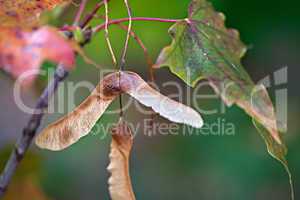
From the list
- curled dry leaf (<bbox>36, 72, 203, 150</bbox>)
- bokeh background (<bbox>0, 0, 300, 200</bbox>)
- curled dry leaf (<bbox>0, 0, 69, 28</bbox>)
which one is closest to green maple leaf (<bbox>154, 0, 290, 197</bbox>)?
curled dry leaf (<bbox>36, 72, 203, 150</bbox>)

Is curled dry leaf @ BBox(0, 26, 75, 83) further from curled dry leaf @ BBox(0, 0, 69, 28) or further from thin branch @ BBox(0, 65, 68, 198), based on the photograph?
thin branch @ BBox(0, 65, 68, 198)

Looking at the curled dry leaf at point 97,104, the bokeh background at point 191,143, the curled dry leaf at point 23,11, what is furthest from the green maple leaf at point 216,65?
the bokeh background at point 191,143

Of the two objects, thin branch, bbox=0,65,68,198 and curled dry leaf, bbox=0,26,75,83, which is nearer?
curled dry leaf, bbox=0,26,75,83

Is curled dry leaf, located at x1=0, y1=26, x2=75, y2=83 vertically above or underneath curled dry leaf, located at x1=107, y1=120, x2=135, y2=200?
above

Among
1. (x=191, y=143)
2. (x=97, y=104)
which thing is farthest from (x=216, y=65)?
(x=191, y=143)

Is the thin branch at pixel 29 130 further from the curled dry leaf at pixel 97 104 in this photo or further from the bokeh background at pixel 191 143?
the bokeh background at pixel 191 143

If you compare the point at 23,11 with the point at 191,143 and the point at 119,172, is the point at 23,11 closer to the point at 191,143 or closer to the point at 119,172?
the point at 119,172

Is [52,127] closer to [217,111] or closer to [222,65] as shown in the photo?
[222,65]
